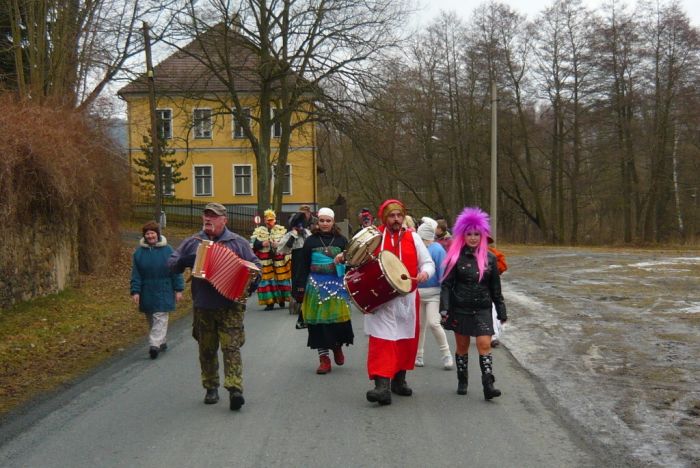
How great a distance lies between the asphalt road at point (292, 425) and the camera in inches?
204

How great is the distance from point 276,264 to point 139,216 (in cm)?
2384

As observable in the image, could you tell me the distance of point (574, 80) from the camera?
1797 inches

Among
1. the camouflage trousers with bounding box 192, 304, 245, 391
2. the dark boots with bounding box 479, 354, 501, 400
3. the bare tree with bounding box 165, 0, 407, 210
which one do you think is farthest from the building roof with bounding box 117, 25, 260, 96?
the dark boots with bounding box 479, 354, 501, 400

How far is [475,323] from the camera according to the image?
22.5ft

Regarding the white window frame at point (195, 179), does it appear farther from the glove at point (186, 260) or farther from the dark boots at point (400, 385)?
the dark boots at point (400, 385)

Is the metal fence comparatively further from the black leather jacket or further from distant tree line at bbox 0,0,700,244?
the black leather jacket

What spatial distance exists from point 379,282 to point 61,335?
6.19m

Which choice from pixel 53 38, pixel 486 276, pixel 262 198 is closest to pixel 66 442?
pixel 486 276

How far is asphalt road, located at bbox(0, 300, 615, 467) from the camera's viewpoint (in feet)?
17.0

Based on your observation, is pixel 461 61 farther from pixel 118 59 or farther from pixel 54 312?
pixel 54 312

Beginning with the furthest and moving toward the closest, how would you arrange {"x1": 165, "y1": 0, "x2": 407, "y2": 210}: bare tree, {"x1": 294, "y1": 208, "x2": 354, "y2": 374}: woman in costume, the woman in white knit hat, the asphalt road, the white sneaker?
{"x1": 165, "y1": 0, "x2": 407, "y2": 210}: bare tree
the woman in white knit hat
the white sneaker
{"x1": 294, "y1": 208, "x2": 354, "y2": 374}: woman in costume
the asphalt road

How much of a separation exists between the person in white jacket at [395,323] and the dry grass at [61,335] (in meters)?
3.29

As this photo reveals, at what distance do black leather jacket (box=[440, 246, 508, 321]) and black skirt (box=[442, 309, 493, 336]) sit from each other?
0.04m

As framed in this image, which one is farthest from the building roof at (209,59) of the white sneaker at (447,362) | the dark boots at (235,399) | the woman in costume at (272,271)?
the dark boots at (235,399)
